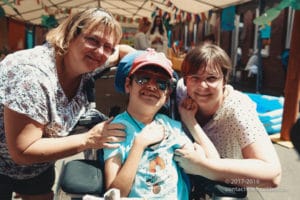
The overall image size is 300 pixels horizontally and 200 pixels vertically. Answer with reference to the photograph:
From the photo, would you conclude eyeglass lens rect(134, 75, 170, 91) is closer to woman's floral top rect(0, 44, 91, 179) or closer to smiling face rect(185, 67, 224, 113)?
smiling face rect(185, 67, 224, 113)

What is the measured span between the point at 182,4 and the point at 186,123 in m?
7.66

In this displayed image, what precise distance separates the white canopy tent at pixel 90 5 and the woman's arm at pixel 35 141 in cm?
666

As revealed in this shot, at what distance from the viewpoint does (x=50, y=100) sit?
1598 millimetres

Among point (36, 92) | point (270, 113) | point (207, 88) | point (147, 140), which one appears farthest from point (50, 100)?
point (270, 113)

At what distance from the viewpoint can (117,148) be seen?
1.74 meters

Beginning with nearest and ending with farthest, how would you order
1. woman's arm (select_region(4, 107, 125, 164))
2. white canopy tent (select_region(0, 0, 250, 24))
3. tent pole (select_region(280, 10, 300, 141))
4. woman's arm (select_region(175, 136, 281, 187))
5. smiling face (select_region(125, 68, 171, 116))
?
woman's arm (select_region(4, 107, 125, 164)), woman's arm (select_region(175, 136, 281, 187)), smiling face (select_region(125, 68, 171, 116)), tent pole (select_region(280, 10, 300, 141)), white canopy tent (select_region(0, 0, 250, 24))

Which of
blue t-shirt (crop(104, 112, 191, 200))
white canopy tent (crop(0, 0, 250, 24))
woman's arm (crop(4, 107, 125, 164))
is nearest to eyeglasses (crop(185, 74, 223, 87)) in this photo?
blue t-shirt (crop(104, 112, 191, 200))

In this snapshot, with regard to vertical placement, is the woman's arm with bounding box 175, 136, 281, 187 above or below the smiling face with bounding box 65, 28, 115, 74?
below

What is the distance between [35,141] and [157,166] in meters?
0.66

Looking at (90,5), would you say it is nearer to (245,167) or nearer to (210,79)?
(210,79)

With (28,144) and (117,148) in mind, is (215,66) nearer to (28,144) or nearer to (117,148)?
(117,148)

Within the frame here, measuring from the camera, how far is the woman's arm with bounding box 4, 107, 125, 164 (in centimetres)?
149

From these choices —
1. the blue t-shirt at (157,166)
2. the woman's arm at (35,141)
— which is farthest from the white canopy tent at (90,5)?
the woman's arm at (35,141)

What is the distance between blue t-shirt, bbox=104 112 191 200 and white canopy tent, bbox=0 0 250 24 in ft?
20.7
